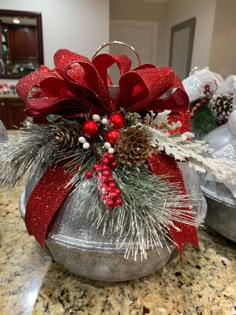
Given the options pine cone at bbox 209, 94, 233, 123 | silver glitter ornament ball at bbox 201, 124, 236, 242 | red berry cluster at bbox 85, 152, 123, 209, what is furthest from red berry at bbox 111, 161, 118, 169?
pine cone at bbox 209, 94, 233, 123

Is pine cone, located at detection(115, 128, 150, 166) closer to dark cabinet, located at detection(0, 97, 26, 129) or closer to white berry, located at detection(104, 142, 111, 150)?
white berry, located at detection(104, 142, 111, 150)

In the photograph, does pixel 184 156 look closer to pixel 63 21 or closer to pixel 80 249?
pixel 80 249

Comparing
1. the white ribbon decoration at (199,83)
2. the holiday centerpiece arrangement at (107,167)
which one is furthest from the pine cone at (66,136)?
the white ribbon decoration at (199,83)

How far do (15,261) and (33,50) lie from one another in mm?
2599

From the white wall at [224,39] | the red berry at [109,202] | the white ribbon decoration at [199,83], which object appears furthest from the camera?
the white wall at [224,39]

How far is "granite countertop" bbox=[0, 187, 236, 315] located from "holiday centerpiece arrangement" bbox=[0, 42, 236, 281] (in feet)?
0.15

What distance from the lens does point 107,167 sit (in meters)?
0.29

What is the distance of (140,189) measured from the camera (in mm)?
292

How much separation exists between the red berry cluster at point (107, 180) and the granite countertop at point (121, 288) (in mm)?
180

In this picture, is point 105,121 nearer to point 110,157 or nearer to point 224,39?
point 110,157

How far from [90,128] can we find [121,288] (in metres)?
0.26

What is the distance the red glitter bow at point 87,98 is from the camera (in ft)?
1.00

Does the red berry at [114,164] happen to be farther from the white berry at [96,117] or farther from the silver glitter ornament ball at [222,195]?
the silver glitter ornament ball at [222,195]

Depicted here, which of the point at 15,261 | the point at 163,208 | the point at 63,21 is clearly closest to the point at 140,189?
the point at 163,208
